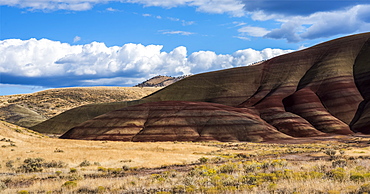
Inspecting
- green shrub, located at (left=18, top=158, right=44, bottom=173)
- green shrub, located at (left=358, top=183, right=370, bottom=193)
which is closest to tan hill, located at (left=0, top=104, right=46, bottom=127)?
green shrub, located at (left=18, top=158, right=44, bottom=173)

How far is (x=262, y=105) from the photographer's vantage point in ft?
378

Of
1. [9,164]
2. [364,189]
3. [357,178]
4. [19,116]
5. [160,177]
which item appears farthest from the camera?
[19,116]

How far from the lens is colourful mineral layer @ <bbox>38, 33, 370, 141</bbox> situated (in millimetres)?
91938

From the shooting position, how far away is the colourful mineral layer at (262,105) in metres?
91.9

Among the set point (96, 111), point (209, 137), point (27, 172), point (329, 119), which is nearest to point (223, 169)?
point (27, 172)

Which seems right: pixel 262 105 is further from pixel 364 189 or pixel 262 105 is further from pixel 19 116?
pixel 19 116

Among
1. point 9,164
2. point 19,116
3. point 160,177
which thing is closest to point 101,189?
point 160,177

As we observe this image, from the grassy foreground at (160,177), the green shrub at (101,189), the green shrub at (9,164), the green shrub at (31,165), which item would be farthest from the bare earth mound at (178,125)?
the green shrub at (101,189)

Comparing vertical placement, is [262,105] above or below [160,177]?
above

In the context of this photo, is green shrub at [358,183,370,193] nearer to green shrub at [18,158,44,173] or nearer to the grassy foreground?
the grassy foreground

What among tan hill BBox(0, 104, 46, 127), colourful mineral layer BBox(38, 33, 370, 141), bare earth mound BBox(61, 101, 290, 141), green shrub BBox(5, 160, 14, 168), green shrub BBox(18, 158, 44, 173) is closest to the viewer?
green shrub BBox(18, 158, 44, 173)

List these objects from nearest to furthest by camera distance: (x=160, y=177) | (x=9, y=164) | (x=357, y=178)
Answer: (x=357, y=178) → (x=160, y=177) → (x=9, y=164)

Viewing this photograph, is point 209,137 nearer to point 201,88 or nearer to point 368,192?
point 201,88

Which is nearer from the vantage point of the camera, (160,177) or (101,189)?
(101,189)
